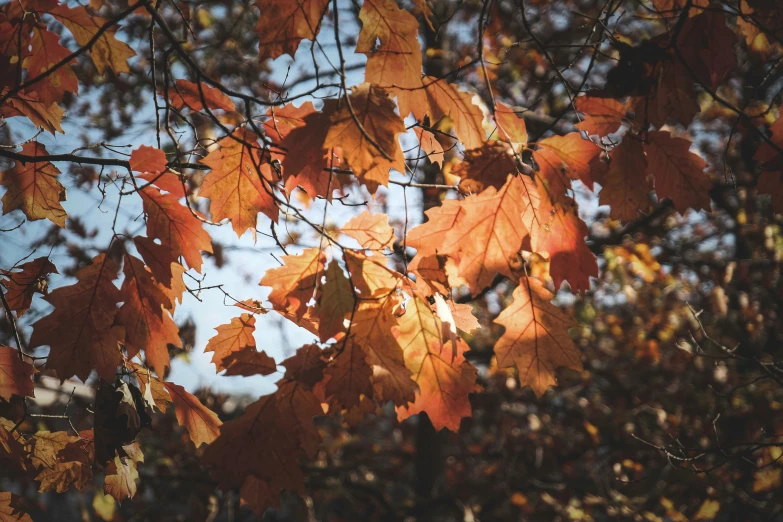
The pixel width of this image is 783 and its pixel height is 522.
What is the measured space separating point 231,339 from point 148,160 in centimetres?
69

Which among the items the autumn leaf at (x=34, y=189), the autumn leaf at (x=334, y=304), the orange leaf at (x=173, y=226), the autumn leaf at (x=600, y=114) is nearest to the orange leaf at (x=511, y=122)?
the autumn leaf at (x=600, y=114)

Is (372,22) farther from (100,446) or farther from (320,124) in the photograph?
(100,446)

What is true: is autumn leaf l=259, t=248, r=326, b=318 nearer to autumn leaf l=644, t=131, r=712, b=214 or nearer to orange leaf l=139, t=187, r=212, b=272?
orange leaf l=139, t=187, r=212, b=272

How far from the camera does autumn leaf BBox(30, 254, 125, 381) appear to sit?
4.60ft

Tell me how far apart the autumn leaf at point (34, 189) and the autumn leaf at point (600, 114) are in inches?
75.9

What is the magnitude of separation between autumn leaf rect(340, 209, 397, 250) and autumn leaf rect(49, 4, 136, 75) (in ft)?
3.34

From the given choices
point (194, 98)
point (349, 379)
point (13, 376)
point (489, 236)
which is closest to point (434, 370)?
point (349, 379)

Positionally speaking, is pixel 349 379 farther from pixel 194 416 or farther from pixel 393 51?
pixel 393 51

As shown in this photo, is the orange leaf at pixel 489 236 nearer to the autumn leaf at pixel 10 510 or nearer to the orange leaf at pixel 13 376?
the orange leaf at pixel 13 376

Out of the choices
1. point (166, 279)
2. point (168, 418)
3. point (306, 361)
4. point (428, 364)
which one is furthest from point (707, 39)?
point (168, 418)

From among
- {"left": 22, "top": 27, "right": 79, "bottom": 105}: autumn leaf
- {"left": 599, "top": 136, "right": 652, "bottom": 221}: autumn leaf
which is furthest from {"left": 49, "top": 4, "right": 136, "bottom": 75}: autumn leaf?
{"left": 599, "top": 136, "right": 652, "bottom": 221}: autumn leaf

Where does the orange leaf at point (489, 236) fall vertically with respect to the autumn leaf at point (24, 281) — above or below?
below

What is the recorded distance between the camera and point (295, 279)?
152 centimetres

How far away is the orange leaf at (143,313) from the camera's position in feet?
5.00
